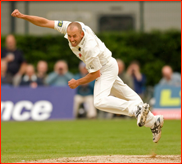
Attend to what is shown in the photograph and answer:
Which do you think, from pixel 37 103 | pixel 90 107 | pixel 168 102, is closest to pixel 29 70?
pixel 37 103

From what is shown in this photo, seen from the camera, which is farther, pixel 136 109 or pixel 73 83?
pixel 73 83

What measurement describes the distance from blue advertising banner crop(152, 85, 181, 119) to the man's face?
8.25 metres

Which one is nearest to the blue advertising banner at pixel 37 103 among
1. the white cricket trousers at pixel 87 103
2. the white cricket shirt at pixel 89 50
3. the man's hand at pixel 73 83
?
the white cricket trousers at pixel 87 103

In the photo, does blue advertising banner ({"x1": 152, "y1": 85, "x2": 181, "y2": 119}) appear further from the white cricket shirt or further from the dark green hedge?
the white cricket shirt

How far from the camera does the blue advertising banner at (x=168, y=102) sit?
1420 cm

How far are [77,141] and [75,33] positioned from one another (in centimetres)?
339

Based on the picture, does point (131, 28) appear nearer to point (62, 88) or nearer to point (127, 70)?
point (127, 70)

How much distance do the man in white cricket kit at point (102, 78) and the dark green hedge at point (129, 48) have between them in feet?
32.2

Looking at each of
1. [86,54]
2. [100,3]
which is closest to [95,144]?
[86,54]

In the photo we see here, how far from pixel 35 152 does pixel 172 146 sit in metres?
2.96

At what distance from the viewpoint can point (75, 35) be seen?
6.53m

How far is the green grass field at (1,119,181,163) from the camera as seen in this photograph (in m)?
7.42

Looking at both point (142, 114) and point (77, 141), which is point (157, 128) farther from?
point (77, 141)

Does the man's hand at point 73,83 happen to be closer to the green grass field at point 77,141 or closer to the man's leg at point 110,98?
the man's leg at point 110,98
